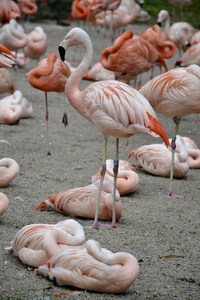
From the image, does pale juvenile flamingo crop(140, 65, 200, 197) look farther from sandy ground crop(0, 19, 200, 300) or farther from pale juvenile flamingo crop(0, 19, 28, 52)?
pale juvenile flamingo crop(0, 19, 28, 52)

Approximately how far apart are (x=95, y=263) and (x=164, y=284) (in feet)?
1.65

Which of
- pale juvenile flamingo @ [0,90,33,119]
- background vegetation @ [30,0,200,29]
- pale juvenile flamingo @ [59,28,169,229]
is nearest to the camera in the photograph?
pale juvenile flamingo @ [59,28,169,229]

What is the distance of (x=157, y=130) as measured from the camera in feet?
12.5

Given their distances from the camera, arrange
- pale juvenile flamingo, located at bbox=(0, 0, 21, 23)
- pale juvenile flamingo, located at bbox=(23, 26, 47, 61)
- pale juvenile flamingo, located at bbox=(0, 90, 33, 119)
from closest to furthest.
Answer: pale juvenile flamingo, located at bbox=(0, 90, 33, 119)
pale juvenile flamingo, located at bbox=(23, 26, 47, 61)
pale juvenile flamingo, located at bbox=(0, 0, 21, 23)

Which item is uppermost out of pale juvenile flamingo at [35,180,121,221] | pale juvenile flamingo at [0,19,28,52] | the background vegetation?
pale juvenile flamingo at [0,19,28,52]

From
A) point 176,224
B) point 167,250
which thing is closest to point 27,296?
point 167,250

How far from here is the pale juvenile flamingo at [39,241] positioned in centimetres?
312

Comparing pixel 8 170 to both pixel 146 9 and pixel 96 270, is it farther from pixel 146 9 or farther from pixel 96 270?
pixel 146 9

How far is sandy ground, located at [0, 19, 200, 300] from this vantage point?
3.00 metres

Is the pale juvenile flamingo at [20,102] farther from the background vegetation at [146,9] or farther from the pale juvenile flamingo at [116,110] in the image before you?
the background vegetation at [146,9]

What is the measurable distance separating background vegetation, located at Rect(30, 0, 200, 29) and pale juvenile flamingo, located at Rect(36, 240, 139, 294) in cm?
Result: 1485

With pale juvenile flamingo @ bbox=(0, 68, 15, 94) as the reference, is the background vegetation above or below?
below

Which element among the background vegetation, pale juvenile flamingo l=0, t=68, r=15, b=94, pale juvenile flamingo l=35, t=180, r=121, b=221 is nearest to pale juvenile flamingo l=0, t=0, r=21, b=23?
pale juvenile flamingo l=0, t=68, r=15, b=94

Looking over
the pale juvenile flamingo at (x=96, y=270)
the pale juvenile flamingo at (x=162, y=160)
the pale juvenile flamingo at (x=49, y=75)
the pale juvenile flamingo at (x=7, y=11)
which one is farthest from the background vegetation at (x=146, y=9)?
the pale juvenile flamingo at (x=96, y=270)
